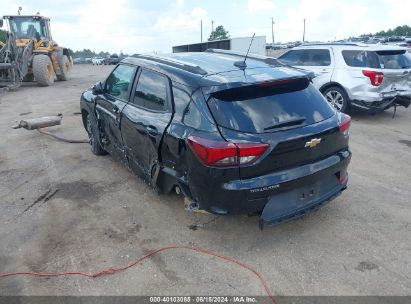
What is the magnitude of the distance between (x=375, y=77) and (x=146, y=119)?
19.2ft

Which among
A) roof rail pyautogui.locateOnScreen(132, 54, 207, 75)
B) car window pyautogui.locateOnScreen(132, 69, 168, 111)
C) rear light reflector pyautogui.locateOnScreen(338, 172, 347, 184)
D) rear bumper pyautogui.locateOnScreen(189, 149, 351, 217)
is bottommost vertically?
rear light reflector pyautogui.locateOnScreen(338, 172, 347, 184)

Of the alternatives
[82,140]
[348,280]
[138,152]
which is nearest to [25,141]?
[82,140]

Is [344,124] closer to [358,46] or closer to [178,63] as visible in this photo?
[178,63]

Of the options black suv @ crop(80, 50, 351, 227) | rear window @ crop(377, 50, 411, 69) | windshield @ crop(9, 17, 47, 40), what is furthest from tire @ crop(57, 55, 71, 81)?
black suv @ crop(80, 50, 351, 227)

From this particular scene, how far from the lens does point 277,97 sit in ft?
11.1

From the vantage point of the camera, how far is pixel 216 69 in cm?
359

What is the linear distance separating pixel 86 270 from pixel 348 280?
2297 mm

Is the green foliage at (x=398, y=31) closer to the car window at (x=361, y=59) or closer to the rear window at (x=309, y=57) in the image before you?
the rear window at (x=309, y=57)

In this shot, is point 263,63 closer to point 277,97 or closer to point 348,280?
point 277,97

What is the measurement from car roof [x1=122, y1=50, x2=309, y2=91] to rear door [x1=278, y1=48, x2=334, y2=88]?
16.0ft

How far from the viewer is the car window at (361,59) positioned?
784 centimetres

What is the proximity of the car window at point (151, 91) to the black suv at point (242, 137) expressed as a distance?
1 centimetres

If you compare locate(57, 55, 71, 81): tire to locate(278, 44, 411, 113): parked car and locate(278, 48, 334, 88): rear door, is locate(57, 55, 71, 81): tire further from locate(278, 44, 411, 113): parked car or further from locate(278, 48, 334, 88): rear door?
locate(278, 44, 411, 113): parked car

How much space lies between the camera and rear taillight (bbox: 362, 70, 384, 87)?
769cm
